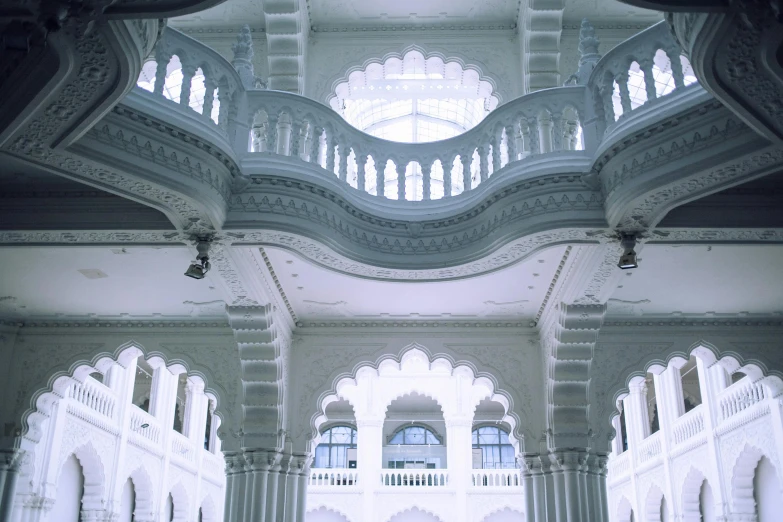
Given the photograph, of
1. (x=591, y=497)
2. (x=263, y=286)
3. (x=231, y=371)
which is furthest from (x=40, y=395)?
(x=591, y=497)

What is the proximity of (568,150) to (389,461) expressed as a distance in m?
23.9

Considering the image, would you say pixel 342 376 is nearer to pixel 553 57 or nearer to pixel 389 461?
pixel 553 57

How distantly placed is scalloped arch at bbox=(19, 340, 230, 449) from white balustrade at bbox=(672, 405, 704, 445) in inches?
435

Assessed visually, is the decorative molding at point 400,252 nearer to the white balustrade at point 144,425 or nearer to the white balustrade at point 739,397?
the white balustrade at point 739,397

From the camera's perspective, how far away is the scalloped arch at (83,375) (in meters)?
10.7

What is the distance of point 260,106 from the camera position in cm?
787

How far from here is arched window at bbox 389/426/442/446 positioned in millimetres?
30609

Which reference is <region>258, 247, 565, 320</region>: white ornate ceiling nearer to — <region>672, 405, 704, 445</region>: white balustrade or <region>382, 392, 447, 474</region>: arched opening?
<region>672, 405, 704, 445</region>: white balustrade

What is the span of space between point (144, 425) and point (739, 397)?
1344 centimetres

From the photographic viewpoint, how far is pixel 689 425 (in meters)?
17.5

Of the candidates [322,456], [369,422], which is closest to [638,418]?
[369,422]

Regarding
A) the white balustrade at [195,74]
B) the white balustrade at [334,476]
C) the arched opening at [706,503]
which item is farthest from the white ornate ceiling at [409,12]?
the white balustrade at [334,476]

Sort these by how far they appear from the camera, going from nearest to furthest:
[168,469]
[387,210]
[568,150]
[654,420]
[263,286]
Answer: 1. [568,150]
2. [387,210]
3. [263,286]
4. [168,469]
5. [654,420]

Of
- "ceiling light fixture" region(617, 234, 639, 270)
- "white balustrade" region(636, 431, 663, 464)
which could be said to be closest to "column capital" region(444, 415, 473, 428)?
"white balustrade" region(636, 431, 663, 464)
